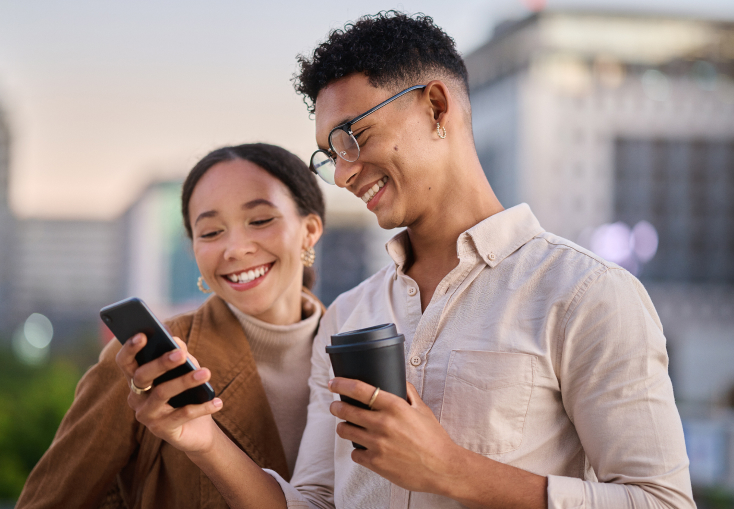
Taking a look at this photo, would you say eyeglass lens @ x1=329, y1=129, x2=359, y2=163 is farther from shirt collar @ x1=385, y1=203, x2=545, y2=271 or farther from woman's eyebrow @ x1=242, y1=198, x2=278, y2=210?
woman's eyebrow @ x1=242, y1=198, x2=278, y2=210

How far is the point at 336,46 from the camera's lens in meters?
2.47

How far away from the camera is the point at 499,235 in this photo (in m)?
2.37

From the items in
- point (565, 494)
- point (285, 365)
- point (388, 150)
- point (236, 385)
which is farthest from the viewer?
point (285, 365)

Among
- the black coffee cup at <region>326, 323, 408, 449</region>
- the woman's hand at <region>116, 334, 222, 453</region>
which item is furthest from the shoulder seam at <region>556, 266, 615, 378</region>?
the woman's hand at <region>116, 334, 222, 453</region>

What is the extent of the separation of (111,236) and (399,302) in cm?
20996

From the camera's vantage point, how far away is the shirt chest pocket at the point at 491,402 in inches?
82.0

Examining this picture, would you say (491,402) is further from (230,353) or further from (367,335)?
(230,353)

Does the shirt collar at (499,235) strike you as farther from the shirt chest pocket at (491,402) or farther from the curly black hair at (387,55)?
the curly black hair at (387,55)

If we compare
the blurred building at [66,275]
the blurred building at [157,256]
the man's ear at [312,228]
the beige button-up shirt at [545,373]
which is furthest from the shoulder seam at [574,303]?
the blurred building at [66,275]

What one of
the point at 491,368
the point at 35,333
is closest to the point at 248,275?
the point at 491,368

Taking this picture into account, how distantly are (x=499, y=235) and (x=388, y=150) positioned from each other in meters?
0.47

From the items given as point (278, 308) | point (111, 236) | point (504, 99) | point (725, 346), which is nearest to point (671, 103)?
point (504, 99)

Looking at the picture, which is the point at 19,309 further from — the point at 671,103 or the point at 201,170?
the point at 201,170

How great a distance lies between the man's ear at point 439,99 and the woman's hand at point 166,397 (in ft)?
3.73
